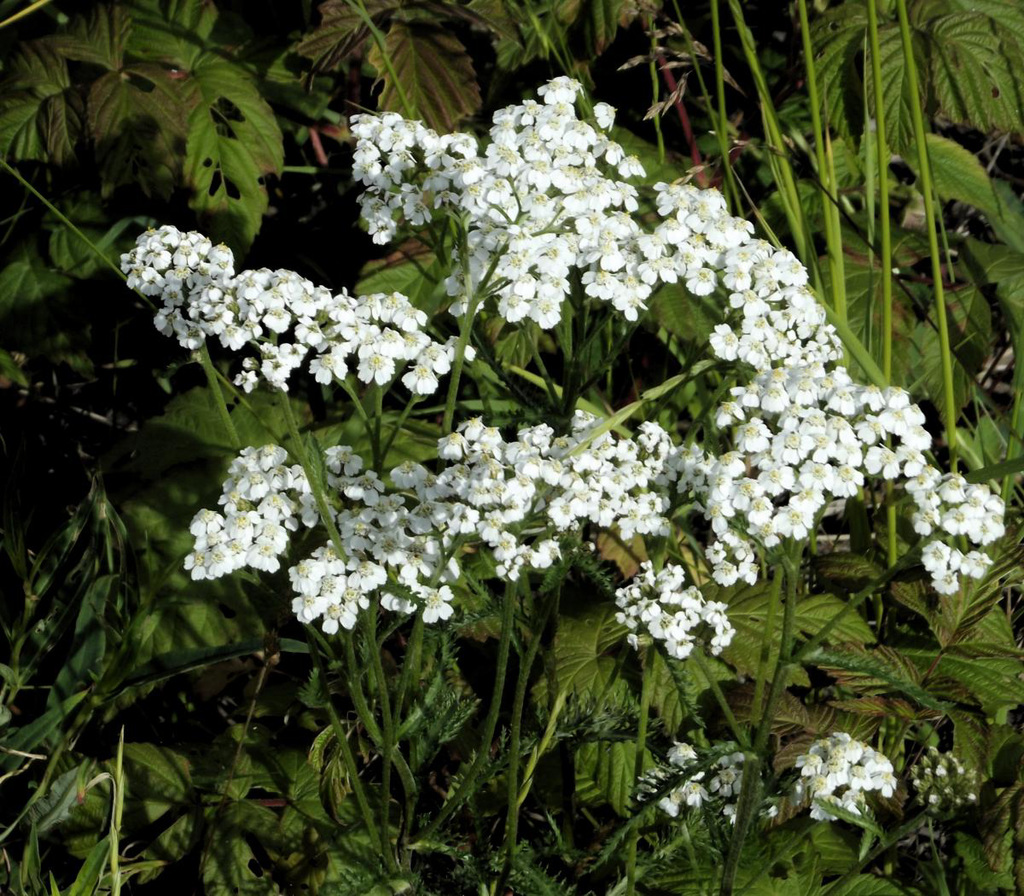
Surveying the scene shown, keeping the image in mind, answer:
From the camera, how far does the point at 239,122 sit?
2615mm

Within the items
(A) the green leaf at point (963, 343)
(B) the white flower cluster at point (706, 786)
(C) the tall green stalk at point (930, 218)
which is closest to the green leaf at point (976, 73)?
(C) the tall green stalk at point (930, 218)

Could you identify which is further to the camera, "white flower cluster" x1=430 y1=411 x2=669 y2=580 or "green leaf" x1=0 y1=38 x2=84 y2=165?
"green leaf" x1=0 y1=38 x2=84 y2=165

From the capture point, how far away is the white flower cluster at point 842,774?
1681 mm

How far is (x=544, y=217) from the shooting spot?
171cm

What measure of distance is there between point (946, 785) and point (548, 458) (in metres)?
→ 0.88

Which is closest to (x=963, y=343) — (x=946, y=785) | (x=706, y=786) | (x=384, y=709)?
(x=946, y=785)

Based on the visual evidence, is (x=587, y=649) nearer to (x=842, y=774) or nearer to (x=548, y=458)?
(x=842, y=774)

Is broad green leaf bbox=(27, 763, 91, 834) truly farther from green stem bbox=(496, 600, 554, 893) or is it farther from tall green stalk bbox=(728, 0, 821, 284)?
tall green stalk bbox=(728, 0, 821, 284)

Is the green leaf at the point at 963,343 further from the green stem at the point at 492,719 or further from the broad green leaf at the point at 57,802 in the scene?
the broad green leaf at the point at 57,802

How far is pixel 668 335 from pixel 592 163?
3.45 feet

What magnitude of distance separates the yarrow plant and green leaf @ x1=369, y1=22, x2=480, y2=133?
54cm

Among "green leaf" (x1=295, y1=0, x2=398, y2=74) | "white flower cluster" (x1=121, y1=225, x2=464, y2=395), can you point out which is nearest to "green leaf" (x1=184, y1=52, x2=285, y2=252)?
"green leaf" (x1=295, y1=0, x2=398, y2=74)

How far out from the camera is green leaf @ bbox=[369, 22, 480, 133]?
2.44m

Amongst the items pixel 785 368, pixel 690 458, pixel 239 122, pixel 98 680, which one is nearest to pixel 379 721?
pixel 98 680
